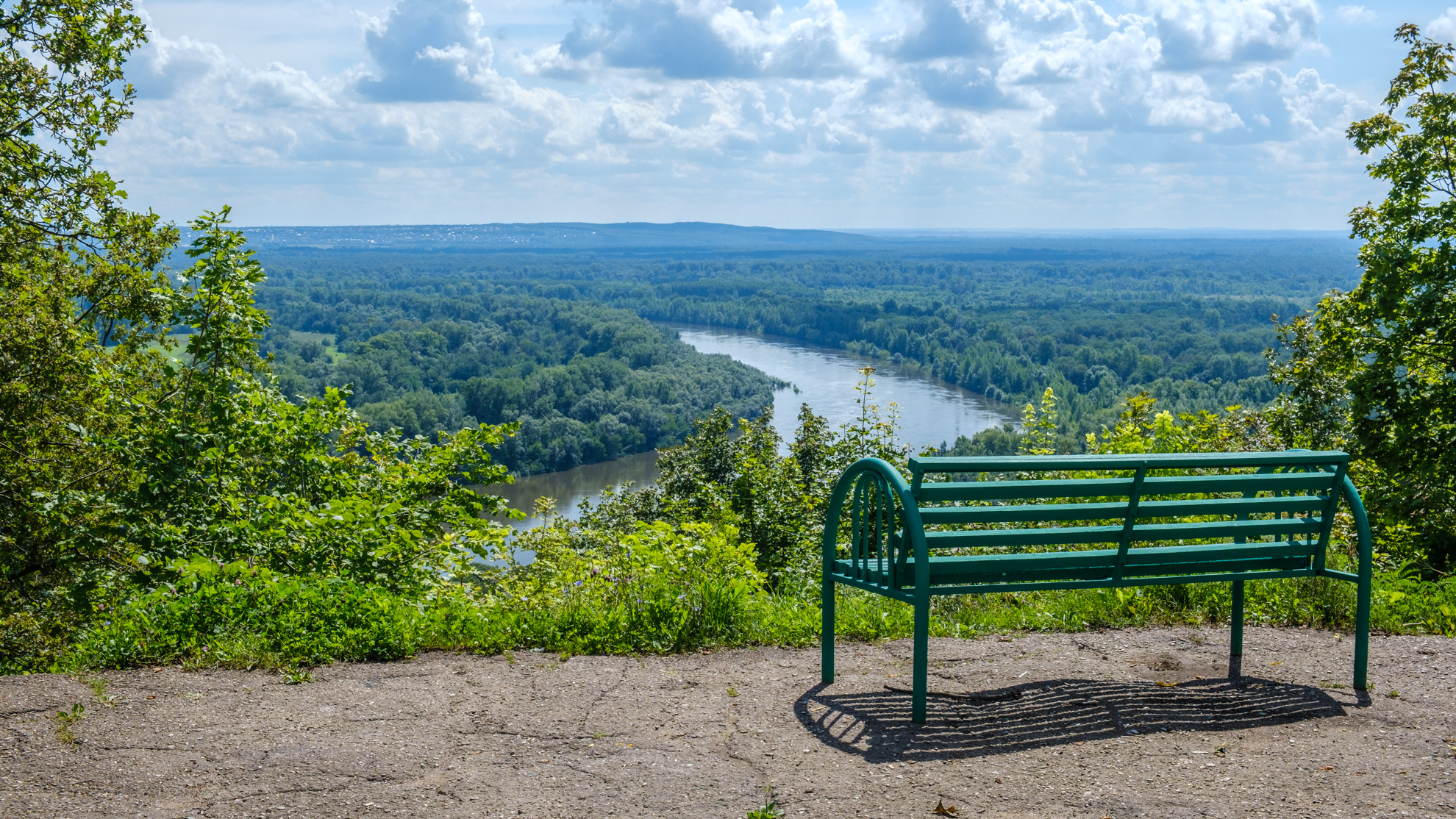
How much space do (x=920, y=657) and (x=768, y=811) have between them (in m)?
0.90

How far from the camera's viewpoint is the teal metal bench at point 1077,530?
3.58 meters

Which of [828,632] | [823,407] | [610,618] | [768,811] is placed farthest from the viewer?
[823,407]

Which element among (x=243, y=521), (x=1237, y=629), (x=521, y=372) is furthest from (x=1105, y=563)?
(x=521, y=372)

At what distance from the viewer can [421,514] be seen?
21.8ft

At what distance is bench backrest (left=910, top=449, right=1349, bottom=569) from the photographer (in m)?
3.56

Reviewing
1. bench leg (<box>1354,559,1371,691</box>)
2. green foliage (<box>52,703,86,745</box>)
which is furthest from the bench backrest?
green foliage (<box>52,703,86,745</box>)

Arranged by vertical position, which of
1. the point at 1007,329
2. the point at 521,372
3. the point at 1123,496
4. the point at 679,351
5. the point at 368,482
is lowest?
the point at 521,372

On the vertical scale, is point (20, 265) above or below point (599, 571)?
above

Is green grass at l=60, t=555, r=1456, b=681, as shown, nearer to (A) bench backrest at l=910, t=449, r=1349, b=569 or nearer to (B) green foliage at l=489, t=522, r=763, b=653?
(B) green foliage at l=489, t=522, r=763, b=653

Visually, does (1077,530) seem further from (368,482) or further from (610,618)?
(368,482)

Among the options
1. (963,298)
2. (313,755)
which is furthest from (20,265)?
(963,298)

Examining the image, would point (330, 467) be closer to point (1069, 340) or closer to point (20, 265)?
point (20, 265)

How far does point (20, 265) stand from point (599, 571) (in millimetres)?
6911

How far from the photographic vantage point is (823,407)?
7362cm
